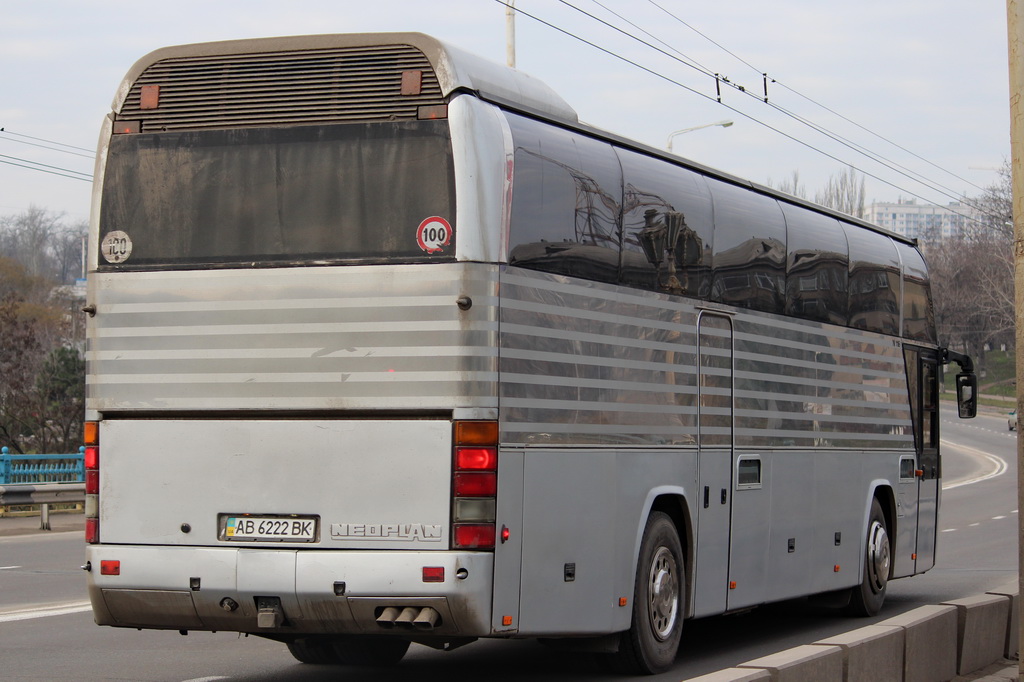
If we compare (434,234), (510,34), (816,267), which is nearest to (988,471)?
(510,34)

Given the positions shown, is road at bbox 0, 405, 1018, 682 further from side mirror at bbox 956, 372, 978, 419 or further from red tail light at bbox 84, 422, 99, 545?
side mirror at bbox 956, 372, 978, 419

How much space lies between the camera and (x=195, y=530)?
7910 mm

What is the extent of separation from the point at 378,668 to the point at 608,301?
3.19 meters

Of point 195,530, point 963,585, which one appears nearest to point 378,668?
point 195,530

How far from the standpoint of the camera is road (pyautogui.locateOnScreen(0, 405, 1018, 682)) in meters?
9.63

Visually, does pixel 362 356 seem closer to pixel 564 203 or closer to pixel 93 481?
pixel 564 203

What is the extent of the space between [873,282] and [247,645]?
6929mm

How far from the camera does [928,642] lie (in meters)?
9.31

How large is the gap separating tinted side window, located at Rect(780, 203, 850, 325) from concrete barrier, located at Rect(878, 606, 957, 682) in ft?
10.4

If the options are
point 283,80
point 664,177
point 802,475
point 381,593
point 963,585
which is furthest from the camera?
point 963,585

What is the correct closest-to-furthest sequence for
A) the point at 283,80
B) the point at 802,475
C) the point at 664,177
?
the point at 283,80, the point at 664,177, the point at 802,475

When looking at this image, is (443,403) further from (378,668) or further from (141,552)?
(378,668)

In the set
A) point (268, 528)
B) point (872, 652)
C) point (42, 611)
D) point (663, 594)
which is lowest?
point (42, 611)

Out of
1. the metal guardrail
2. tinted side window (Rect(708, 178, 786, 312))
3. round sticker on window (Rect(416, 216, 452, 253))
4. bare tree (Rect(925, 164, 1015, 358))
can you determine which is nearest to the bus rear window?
round sticker on window (Rect(416, 216, 452, 253))
